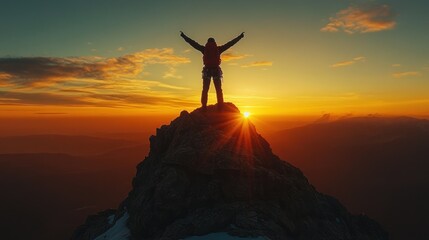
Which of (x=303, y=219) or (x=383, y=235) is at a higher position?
(x=303, y=219)

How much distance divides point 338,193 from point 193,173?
18571 centimetres

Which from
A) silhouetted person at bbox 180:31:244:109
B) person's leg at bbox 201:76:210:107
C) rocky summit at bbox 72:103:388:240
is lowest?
rocky summit at bbox 72:103:388:240

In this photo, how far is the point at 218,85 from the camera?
81.3 ft

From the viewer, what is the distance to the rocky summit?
59.5ft

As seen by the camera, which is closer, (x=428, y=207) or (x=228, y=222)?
(x=228, y=222)

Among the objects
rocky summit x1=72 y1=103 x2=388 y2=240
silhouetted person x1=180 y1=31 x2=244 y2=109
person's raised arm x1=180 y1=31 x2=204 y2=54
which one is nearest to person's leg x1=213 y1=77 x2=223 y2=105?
silhouetted person x1=180 y1=31 x2=244 y2=109

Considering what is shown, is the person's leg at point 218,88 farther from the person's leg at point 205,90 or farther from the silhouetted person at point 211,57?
the person's leg at point 205,90

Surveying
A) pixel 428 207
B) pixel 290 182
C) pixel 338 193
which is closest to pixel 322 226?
pixel 290 182

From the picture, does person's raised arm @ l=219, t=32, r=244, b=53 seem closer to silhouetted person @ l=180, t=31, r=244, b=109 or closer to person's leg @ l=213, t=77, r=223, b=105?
silhouetted person @ l=180, t=31, r=244, b=109

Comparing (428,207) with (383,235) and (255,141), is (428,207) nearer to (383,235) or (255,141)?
(383,235)

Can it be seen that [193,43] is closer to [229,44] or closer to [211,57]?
[211,57]

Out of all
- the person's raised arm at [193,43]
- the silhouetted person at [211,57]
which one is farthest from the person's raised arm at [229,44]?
the person's raised arm at [193,43]

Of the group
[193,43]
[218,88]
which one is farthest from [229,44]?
[218,88]

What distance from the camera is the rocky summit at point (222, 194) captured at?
18125mm
